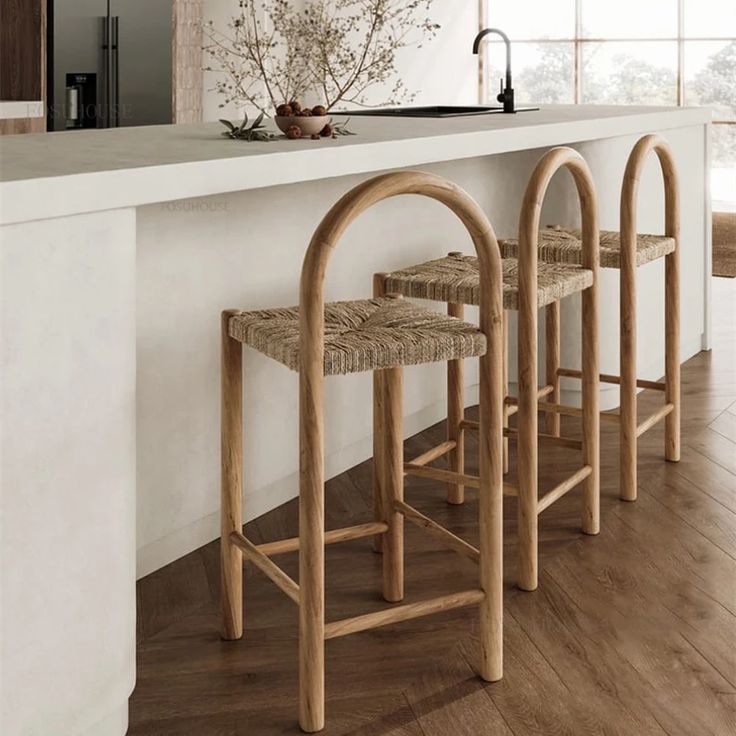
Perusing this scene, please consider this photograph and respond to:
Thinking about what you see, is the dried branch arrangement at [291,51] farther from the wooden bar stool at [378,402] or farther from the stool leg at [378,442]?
the wooden bar stool at [378,402]

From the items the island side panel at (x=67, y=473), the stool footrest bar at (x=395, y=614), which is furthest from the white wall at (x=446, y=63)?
the island side panel at (x=67, y=473)

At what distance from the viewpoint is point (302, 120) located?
274 centimetres

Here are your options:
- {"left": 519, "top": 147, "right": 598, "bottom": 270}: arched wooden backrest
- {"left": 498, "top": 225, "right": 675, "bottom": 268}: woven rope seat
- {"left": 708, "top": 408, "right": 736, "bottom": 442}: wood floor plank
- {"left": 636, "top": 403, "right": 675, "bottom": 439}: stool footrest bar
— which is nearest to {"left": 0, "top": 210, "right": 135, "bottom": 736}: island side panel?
{"left": 519, "top": 147, "right": 598, "bottom": 270}: arched wooden backrest

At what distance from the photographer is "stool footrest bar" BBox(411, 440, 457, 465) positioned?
297 centimetres

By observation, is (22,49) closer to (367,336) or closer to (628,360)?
(628,360)

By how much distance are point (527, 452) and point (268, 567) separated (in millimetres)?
740

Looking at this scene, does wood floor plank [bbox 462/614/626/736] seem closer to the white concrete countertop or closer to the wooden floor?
the wooden floor

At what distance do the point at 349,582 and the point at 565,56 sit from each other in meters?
7.11

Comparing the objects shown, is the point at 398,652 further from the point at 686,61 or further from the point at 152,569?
the point at 686,61

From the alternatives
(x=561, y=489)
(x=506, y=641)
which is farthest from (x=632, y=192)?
(x=506, y=641)

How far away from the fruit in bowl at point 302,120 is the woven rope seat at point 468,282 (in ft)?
1.29

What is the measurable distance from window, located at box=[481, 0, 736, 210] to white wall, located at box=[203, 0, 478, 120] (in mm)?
152

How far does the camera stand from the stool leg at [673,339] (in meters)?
3.56

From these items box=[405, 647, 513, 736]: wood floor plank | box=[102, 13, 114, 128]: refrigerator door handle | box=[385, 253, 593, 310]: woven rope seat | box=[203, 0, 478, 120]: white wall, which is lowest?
box=[405, 647, 513, 736]: wood floor plank
